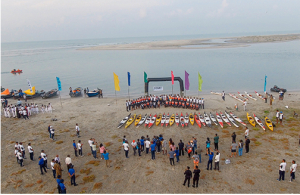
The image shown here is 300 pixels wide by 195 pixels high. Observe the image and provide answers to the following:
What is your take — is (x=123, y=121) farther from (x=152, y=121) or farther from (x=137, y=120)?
(x=152, y=121)

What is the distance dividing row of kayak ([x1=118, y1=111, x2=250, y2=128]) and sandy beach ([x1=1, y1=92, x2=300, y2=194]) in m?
0.74

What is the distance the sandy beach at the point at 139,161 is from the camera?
12281mm

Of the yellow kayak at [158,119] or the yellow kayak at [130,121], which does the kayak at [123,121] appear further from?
the yellow kayak at [158,119]

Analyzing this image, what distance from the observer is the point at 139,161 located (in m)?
15.1

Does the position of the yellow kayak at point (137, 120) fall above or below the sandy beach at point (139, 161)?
above

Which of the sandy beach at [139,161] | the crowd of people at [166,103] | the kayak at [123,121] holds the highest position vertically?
the crowd of people at [166,103]

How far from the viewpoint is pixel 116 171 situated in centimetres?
1402

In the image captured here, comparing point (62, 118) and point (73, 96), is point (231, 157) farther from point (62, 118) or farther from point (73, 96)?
point (73, 96)

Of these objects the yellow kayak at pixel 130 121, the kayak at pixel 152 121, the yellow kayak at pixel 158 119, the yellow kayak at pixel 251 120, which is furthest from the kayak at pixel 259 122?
the yellow kayak at pixel 130 121

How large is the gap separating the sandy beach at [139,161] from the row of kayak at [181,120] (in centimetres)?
74

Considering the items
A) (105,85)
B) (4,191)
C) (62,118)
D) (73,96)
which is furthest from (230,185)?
(105,85)

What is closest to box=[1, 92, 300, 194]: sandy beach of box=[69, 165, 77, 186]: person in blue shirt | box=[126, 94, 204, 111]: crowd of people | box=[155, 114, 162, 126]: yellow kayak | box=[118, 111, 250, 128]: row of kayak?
box=[69, 165, 77, 186]: person in blue shirt

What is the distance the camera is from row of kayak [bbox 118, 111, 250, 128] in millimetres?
21641

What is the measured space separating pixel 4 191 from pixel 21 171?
1952 mm
